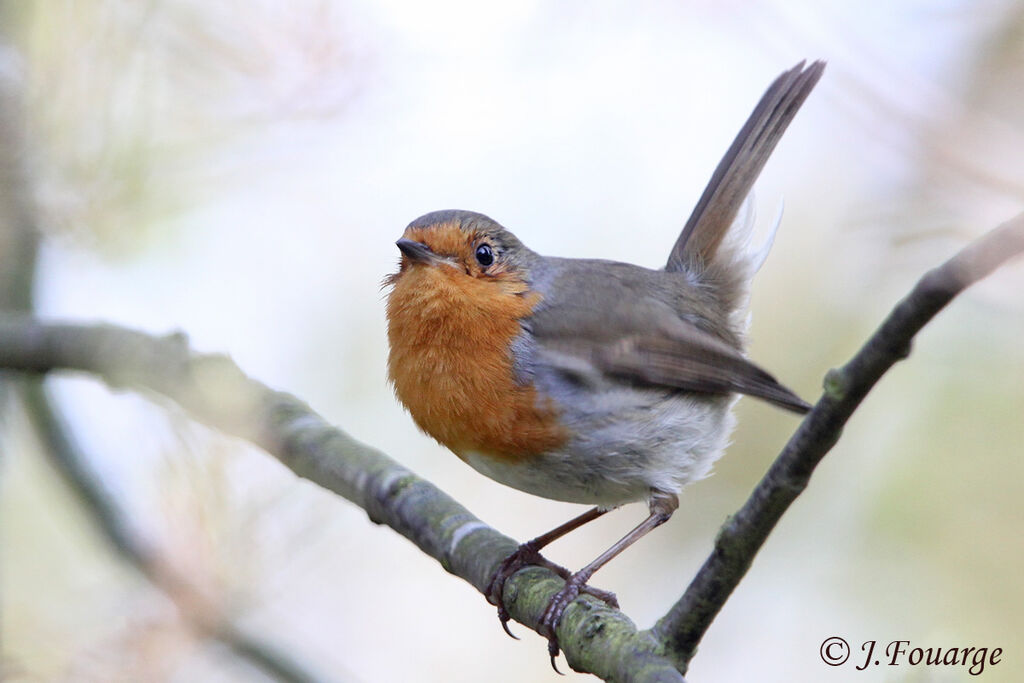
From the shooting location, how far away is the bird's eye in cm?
350

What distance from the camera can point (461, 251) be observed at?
347cm

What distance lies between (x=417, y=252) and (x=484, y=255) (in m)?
0.28

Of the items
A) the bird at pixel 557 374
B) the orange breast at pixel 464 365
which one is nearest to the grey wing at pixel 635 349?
the bird at pixel 557 374

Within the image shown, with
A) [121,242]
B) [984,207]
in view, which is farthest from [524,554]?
[121,242]

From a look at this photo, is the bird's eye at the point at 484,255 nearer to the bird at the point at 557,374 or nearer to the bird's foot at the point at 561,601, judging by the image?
the bird at the point at 557,374

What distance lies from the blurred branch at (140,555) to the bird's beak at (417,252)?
1252mm

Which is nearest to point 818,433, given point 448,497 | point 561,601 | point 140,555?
point 561,601

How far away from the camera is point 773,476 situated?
5.92ft

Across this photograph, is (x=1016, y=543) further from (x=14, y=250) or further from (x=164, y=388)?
(x=14, y=250)

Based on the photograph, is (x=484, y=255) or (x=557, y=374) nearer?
(x=557, y=374)

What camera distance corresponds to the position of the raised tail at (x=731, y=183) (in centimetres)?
414

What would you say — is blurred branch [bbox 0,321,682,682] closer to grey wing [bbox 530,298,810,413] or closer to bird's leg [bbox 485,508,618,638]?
bird's leg [bbox 485,508,618,638]

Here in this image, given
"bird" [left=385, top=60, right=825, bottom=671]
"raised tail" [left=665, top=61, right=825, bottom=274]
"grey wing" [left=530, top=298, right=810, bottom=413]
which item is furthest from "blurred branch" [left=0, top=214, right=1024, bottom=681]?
"raised tail" [left=665, top=61, right=825, bottom=274]

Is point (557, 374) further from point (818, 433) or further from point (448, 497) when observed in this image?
point (818, 433)
